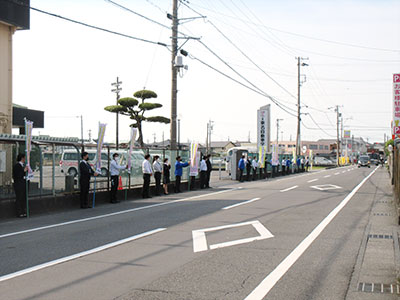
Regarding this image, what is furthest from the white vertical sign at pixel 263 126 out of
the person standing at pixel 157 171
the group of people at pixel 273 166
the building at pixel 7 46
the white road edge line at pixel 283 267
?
the white road edge line at pixel 283 267

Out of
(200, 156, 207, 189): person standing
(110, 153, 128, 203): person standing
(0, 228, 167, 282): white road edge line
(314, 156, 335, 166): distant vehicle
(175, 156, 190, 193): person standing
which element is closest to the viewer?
(0, 228, 167, 282): white road edge line

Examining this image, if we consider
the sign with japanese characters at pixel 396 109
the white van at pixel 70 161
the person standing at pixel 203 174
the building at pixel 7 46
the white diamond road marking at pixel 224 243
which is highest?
the building at pixel 7 46

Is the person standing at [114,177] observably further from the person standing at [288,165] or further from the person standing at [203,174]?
the person standing at [288,165]

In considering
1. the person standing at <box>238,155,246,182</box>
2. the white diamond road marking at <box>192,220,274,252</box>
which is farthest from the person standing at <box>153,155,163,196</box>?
the person standing at <box>238,155,246,182</box>

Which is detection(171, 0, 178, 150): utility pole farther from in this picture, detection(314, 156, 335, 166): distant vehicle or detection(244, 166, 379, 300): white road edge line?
detection(314, 156, 335, 166): distant vehicle

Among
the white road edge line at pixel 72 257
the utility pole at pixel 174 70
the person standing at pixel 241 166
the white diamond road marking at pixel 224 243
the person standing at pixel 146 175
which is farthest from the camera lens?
the person standing at pixel 241 166

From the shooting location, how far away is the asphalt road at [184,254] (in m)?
5.30

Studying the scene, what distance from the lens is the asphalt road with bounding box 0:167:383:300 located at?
5.30m

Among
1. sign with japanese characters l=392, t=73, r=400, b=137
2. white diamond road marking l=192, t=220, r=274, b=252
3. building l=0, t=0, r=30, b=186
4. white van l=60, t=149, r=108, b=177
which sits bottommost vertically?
white diamond road marking l=192, t=220, r=274, b=252

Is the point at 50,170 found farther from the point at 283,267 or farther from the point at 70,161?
the point at 283,267

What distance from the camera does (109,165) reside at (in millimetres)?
16438

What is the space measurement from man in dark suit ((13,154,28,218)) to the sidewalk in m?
9.07

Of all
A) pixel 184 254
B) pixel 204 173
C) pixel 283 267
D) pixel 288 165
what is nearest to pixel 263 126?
pixel 288 165

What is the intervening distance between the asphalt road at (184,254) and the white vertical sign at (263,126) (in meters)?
27.5
